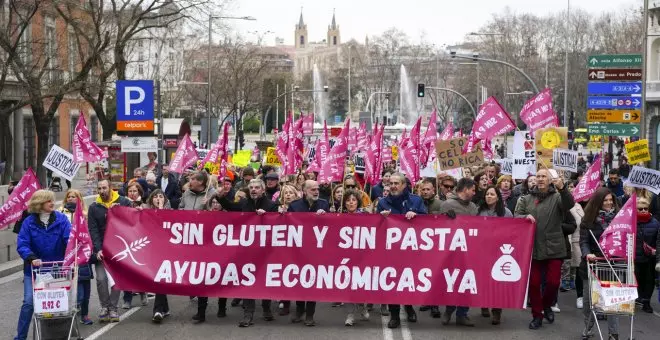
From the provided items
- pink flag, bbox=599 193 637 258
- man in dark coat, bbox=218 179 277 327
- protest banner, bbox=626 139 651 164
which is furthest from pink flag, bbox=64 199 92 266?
protest banner, bbox=626 139 651 164

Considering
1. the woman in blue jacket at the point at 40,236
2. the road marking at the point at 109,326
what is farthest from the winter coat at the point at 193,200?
the woman in blue jacket at the point at 40,236

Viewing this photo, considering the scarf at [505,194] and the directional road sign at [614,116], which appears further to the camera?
the directional road sign at [614,116]

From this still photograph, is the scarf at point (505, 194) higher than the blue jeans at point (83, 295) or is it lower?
higher

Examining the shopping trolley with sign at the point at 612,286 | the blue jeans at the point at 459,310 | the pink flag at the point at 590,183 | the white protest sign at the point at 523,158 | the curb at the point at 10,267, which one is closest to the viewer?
the shopping trolley with sign at the point at 612,286

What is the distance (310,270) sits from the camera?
1070 cm

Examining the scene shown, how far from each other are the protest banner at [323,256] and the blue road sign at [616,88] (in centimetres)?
1399

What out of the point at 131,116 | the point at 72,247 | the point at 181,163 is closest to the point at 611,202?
the point at 72,247

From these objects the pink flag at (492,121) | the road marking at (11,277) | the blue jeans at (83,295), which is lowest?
the road marking at (11,277)

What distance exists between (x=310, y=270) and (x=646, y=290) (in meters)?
4.23

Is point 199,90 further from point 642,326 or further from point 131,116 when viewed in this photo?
point 642,326

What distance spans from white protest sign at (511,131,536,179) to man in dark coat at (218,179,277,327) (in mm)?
5803

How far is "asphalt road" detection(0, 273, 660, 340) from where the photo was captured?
1016 centimetres

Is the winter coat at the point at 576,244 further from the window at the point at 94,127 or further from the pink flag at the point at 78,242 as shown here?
the window at the point at 94,127

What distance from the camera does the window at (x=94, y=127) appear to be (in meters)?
57.9
